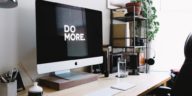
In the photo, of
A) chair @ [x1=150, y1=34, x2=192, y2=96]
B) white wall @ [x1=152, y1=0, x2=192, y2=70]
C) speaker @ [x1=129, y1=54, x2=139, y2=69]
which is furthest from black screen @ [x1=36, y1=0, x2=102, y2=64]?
white wall @ [x1=152, y1=0, x2=192, y2=70]

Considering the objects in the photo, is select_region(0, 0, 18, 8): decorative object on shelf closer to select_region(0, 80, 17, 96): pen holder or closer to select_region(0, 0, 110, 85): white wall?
select_region(0, 0, 110, 85): white wall

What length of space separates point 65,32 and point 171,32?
196 centimetres

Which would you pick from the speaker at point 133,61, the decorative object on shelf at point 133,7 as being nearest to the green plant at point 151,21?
the decorative object on shelf at point 133,7

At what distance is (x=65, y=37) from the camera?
5.44 ft

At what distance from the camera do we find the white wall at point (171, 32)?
299 cm

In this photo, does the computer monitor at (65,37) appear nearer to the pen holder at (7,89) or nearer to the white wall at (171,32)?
the pen holder at (7,89)

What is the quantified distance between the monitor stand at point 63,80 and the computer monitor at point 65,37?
0.09 m

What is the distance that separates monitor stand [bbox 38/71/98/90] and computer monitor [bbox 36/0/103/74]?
0.09m

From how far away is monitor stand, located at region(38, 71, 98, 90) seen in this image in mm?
1559

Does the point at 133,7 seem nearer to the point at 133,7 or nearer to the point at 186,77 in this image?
the point at 133,7

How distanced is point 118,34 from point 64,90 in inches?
49.0

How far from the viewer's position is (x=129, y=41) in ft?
8.51

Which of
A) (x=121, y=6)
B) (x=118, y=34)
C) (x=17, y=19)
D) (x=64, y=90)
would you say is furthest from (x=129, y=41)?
(x=17, y=19)

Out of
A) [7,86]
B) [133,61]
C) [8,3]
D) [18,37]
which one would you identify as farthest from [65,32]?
[133,61]
